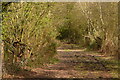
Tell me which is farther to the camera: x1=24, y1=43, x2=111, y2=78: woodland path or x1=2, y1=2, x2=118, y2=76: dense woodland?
x1=24, y1=43, x2=111, y2=78: woodland path

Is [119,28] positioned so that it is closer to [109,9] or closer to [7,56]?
[109,9]

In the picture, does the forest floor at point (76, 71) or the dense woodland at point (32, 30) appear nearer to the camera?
the dense woodland at point (32, 30)

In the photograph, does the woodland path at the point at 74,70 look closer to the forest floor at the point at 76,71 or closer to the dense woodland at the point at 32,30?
the forest floor at the point at 76,71

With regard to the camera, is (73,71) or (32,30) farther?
(73,71)

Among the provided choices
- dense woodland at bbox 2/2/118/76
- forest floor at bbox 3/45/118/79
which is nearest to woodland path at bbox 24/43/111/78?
forest floor at bbox 3/45/118/79

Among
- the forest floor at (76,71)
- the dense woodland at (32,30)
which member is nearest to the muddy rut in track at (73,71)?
the forest floor at (76,71)

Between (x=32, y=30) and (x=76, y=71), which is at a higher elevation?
(x=32, y=30)

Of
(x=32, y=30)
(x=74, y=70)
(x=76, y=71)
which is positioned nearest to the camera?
(x=32, y=30)

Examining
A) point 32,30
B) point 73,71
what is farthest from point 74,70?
point 32,30

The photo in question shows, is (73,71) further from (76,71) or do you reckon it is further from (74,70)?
(74,70)

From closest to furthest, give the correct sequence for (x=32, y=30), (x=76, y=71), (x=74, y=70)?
(x=32, y=30) → (x=76, y=71) → (x=74, y=70)

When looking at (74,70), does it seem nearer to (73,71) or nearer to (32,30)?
(73,71)

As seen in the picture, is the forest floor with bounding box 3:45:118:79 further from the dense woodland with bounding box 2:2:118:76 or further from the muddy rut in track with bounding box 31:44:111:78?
the dense woodland with bounding box 2:2:118:76

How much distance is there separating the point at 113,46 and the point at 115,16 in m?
2.88
